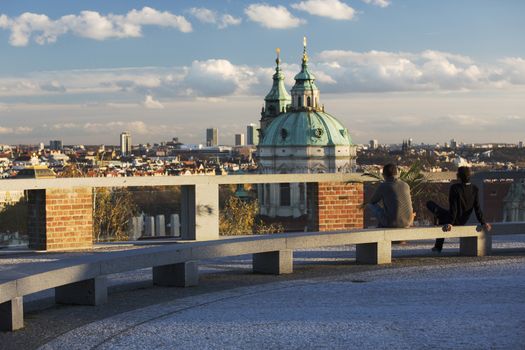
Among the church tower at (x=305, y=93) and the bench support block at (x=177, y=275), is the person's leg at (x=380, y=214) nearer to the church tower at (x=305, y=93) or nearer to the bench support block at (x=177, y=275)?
the bench support block at (x=177, y=275)

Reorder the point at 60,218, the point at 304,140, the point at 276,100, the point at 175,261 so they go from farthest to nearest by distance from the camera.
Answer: the point at 276,100 → the point at 304,140 → the point at 60,218 → the point at 175,261

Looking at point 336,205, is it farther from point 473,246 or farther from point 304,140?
point 304,140

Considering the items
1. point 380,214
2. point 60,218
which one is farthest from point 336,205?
point 380,214

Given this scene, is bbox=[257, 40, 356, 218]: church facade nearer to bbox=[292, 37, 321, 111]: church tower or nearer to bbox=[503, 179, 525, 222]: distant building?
bbox=[292, 37, 321, 111]: church tower

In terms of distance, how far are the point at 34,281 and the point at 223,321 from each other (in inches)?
50.9

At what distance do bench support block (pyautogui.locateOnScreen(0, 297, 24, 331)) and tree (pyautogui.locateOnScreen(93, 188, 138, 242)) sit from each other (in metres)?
18.5

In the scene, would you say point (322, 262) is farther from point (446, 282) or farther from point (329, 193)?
point (329, 193)

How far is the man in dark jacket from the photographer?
9.89 m

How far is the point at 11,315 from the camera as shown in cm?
645

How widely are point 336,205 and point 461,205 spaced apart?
401cm

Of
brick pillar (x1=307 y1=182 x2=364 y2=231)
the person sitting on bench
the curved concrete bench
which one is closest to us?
the curved concrete bench

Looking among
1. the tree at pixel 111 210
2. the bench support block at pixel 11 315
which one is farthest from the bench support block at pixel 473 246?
the tree at pixel 111 210

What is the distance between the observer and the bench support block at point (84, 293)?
7371mm

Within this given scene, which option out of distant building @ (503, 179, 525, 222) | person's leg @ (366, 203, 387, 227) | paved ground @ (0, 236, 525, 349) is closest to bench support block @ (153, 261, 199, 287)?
paved ground @ (0, 236, 525, 349)
